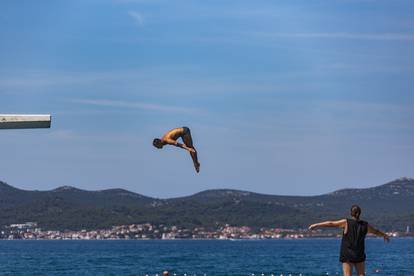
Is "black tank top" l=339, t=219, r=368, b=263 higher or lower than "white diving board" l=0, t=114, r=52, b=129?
lower

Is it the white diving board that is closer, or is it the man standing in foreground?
the white diving board

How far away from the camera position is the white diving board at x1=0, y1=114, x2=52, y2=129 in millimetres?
17547

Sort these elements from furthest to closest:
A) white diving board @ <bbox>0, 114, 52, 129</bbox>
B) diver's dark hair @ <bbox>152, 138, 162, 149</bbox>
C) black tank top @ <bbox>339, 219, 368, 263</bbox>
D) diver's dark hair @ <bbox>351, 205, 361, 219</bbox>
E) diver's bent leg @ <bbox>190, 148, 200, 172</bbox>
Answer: diver's dark hair @ <bbox>152, 138, 162, 149</bbox>
diver's bent leg @ <bbox>190, 148, 200, 172</bbox>
black tank top @ <bbox>339, 219, 368, 263</bbox>
diver's dark hair @ <bbox>351, 205, 361, 219</bbox>
white diving board @ <bbox>0, 114, 52, 129</bbox>

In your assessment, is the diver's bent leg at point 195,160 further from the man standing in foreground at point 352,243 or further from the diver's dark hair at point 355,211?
the diver's dark hair at point 355,211

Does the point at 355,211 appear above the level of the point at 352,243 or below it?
above

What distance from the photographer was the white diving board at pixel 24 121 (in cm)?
1755

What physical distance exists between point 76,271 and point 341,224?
12321 centimetres

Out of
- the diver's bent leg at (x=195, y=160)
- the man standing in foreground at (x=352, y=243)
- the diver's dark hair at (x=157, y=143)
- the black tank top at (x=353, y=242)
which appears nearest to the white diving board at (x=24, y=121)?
the diver's bent leg at (x=195, y=160)

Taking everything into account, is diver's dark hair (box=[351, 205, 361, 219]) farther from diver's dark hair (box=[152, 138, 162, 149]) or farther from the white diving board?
the white diving board

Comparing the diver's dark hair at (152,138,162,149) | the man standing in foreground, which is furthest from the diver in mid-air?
the man standing in foreground

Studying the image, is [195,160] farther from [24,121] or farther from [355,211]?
[24,121]

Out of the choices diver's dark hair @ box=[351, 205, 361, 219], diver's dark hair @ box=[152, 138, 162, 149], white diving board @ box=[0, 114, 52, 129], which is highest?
diver's dark hair @ box=[152, 138, 162, 149]

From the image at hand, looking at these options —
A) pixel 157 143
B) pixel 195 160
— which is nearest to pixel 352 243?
pixel 195 160

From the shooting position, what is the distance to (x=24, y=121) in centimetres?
1759
